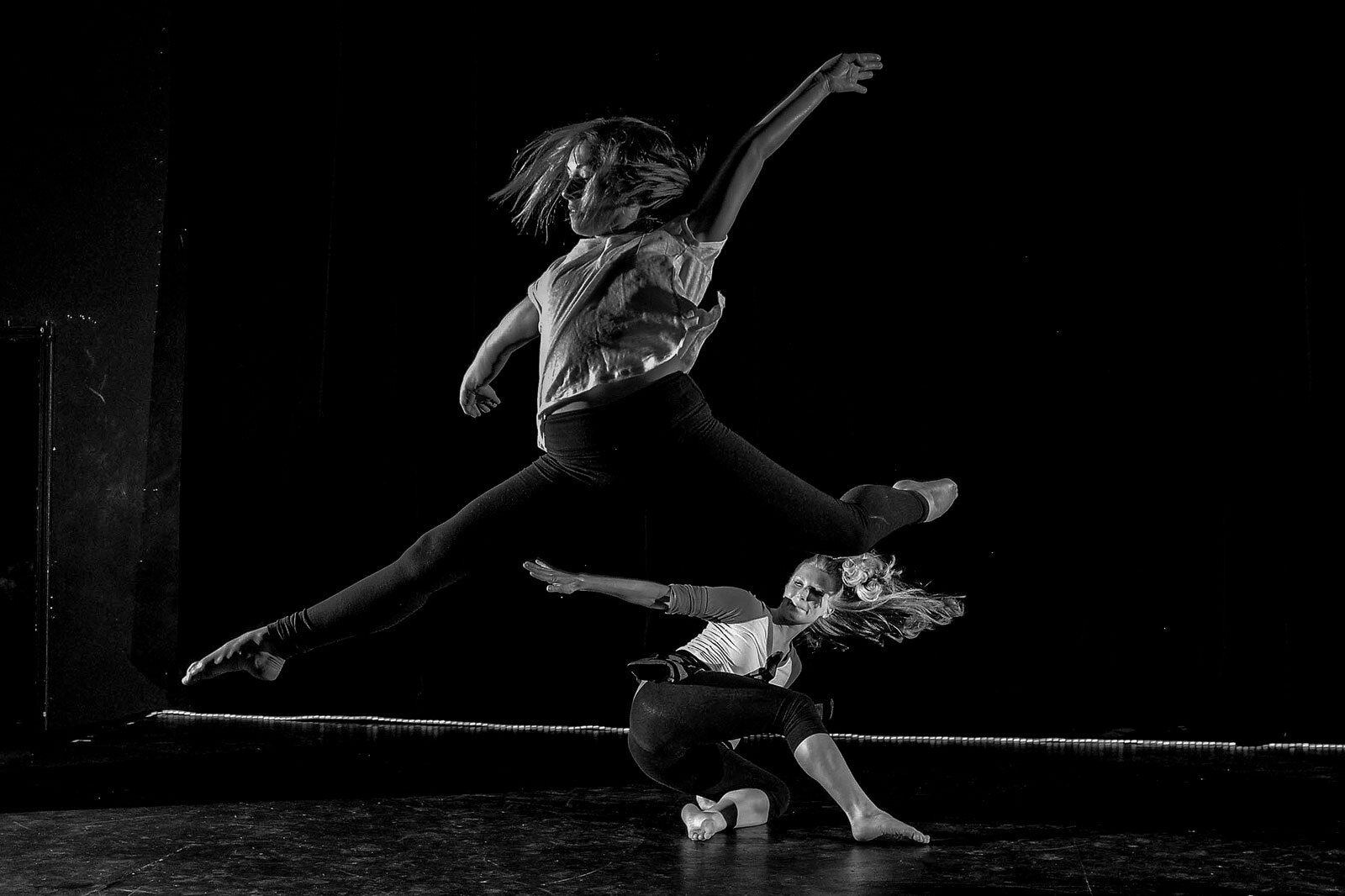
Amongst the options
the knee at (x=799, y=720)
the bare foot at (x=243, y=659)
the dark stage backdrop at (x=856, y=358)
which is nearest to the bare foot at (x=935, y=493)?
the knee at (x=799, y=720)

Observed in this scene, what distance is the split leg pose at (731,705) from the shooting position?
330 centimetres

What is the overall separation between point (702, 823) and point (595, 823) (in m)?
0.38

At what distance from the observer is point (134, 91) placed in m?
5.91

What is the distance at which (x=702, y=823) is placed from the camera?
11.1 ft

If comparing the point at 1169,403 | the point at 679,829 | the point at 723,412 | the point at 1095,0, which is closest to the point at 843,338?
the point at 723,412

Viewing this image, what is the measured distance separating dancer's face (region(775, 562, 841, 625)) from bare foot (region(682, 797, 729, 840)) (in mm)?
575

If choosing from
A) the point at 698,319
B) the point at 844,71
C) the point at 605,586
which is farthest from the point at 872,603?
the point at 844,71

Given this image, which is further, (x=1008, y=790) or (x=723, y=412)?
(x=723, y=412)

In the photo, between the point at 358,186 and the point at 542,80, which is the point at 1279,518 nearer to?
the point at 542,80

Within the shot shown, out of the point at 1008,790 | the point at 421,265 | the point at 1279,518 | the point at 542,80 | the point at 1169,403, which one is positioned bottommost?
the point at 1008,790

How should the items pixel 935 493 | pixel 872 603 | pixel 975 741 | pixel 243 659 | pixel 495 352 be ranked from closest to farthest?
pixel 243 659 → pixel 495 352 → pixel 935 493 → pixel 872 603 → pixel 975 741

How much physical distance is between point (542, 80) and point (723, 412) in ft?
5.18

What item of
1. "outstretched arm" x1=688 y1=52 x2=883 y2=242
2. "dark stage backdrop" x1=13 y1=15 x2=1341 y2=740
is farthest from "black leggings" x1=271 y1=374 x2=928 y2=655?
"dark stage backdrop" x1=13 y1=15 x2=1341 y2=740

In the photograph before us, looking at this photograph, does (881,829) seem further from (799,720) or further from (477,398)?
(477,398)
